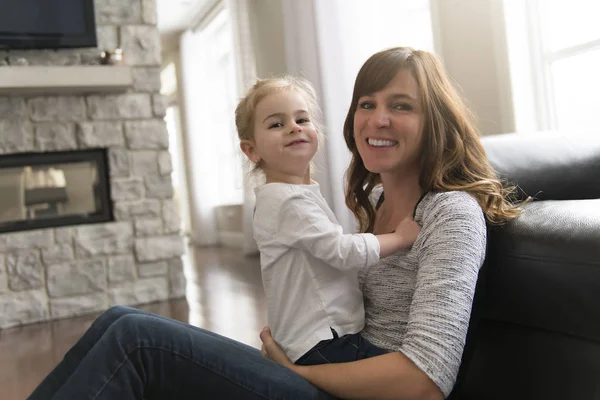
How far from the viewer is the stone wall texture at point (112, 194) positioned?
3.61 m

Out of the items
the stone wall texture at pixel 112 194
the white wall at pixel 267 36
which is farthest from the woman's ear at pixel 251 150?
the white wall at pixel 267 36

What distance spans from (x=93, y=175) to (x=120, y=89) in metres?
0.56

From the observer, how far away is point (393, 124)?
1.19 meters

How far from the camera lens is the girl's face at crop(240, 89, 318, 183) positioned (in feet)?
4.23

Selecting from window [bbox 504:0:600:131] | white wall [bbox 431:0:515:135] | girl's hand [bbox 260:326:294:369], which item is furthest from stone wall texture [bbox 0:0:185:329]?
girl's hand [bbox 260:326:294:369]

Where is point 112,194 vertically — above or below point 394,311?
above

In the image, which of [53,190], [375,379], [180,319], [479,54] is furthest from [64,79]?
[375,379]

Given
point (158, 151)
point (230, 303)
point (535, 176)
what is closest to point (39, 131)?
point (158, 151)

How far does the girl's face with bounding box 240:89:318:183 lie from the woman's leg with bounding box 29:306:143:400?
A: 41 centimetres

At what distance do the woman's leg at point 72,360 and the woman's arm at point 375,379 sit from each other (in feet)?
1.24

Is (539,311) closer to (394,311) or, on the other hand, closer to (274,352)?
(394,311)

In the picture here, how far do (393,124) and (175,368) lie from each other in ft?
1.96

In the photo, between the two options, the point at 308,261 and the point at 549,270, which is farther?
the point at 308,261

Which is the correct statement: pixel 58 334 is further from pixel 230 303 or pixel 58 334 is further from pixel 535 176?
pixel 535 176
